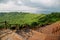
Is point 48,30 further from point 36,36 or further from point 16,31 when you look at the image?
point 16,31

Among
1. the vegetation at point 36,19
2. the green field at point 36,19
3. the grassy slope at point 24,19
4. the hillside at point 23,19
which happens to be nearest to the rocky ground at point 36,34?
the vegetation at point 36,19

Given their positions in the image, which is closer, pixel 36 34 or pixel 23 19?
pixel 36 34

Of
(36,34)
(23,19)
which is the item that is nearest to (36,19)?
(23,19)

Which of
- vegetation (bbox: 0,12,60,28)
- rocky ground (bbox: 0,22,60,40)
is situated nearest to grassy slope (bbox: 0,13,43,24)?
vegetation (bbox: 0,12,60,28)

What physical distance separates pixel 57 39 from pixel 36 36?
2.01 meters

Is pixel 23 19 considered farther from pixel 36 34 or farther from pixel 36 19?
pixel 36 34

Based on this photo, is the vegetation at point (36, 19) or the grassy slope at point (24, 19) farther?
the grassy slope at point (24, 19)

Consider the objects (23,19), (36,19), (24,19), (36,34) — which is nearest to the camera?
(36,34)

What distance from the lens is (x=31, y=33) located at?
15953mm

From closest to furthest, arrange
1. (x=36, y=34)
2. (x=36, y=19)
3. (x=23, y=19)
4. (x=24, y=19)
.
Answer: (x=36, y=34) → (x=36, y=19) → (x=24, y=19) → (x=23, y=19)

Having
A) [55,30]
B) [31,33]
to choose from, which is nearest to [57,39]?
[55,30]

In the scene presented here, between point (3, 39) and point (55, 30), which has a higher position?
point (55, 30)

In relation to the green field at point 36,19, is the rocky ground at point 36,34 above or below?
above

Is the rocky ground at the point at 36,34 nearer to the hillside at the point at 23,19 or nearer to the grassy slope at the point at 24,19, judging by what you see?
the grassy slope at the point at 24,19
